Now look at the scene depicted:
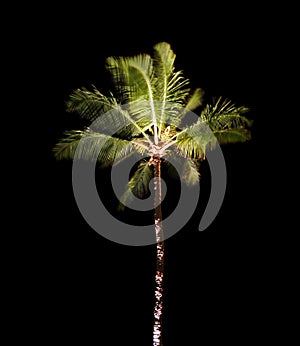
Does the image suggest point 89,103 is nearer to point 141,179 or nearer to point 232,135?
point 141,179

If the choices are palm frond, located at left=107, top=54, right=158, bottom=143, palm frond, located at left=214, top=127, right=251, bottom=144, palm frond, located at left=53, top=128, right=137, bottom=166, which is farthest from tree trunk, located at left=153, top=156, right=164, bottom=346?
palm frond, located at left=214, top=127, right=251, bottom=144

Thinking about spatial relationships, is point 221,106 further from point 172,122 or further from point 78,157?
point 78,157

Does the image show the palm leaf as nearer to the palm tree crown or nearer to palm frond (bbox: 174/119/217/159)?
the palm tree crown

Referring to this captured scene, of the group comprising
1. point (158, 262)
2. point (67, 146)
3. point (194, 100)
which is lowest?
point (158, 262)

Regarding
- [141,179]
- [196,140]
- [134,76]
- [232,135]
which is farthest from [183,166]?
[134,76]

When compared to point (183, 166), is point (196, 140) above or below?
below

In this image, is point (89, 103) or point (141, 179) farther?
point (141, 179)

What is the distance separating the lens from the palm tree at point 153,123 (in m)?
12.5

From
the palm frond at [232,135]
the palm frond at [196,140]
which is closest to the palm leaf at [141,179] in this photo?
the palm frond at [196,140]

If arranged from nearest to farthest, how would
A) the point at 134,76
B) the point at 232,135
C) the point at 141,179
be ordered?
the point at 232,135, the point at 134,76, the point at 141,179

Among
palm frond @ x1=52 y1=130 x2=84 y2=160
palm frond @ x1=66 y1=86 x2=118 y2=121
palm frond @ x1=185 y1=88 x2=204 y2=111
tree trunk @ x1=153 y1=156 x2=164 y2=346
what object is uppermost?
palm frond @ x1=185 y1=88 x2=204 y2=111

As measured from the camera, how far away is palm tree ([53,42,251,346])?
1249 cm

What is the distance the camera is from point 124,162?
563 inches

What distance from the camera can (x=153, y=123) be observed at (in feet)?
44.5
